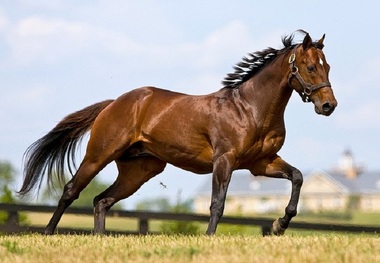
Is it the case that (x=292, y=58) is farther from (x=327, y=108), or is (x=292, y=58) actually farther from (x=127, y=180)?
(x=127, y=180)

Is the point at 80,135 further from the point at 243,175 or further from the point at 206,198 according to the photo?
the point at 243,175

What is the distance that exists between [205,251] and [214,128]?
2976mm

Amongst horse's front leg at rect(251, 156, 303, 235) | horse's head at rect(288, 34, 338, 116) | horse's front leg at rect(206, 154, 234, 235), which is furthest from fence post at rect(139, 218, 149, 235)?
horse's head at rect(288, 34, 338, 116)

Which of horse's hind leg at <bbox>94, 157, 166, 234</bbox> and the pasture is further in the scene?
horse's hind leg at <bbox>94, 157, 166, 234</bbox>

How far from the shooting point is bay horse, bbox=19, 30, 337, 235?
9.79 metres

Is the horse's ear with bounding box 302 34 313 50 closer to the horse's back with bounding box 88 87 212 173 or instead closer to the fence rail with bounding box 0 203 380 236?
the horse's back with bounding box 88 87 212 173

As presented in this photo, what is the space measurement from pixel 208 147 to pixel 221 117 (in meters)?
0.45

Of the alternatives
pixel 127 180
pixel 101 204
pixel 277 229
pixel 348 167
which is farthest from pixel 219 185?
pixel 348 167

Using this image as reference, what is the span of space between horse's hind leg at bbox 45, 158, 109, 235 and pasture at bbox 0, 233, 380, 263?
8.67 ft

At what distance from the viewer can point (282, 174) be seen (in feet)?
33.3

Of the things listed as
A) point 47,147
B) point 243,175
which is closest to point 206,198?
point 243,175

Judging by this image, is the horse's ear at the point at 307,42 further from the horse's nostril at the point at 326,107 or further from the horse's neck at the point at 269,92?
the horse's nostril at the point at 326,107

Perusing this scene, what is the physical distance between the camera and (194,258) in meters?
6.94

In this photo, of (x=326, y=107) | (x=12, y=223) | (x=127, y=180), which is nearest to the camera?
(x=326, y=107)
